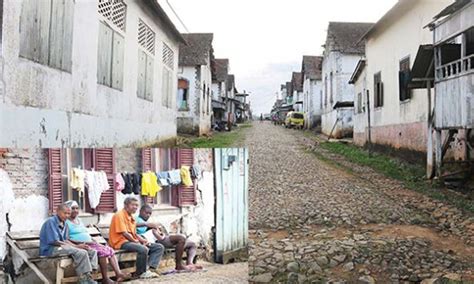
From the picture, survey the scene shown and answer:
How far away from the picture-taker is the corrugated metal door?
2.46m

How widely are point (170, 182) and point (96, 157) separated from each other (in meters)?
0.35

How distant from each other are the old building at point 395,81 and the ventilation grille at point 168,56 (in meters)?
6.73

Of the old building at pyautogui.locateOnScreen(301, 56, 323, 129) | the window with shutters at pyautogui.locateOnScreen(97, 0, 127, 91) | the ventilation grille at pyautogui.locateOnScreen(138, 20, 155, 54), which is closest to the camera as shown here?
the window with shutters at pyautogui.locateOnScreen(97, 0, 127, 91)

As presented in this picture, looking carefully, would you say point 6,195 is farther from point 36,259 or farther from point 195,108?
point 195,108

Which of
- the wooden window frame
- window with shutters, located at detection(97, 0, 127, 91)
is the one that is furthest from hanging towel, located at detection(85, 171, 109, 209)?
the wooden window frame

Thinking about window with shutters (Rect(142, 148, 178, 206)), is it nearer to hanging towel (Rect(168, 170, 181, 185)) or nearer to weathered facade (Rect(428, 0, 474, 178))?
hanging towel (Rect(168, 170, 181, 185))

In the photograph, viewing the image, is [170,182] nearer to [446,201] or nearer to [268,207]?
[268,207]

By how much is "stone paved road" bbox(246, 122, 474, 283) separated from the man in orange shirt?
1.49 m

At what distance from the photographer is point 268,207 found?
554cm

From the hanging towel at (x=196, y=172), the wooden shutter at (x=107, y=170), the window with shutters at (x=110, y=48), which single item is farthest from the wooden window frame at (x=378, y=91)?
the wooden shutter at (x=107, y=170)

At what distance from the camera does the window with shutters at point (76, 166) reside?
187cm

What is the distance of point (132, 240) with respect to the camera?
79.7 inches

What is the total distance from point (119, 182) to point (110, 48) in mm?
2502

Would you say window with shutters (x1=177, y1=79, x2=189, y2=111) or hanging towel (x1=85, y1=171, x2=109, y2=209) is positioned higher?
window with shutters (x1=177, y1=79, x2=189, y2=111)
